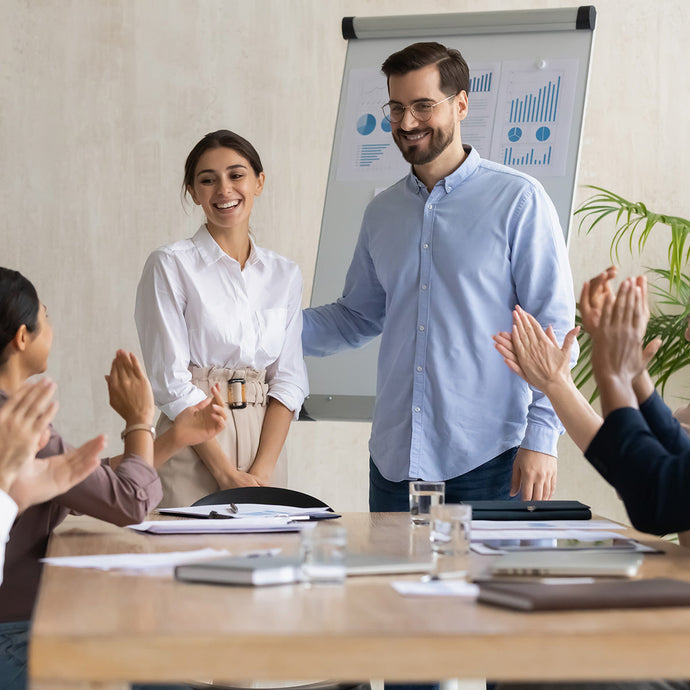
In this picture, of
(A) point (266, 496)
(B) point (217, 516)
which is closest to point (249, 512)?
(B) point (217, 516)

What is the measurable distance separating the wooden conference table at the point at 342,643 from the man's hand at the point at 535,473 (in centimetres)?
131

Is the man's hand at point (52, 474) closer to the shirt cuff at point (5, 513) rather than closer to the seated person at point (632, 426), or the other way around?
the shirt cuff at point (5, 513)

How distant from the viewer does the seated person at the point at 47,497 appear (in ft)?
5.38

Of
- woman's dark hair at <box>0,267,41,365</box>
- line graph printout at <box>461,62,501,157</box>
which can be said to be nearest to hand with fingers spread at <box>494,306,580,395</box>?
woman's dark hair at <box>0,267,41,365</box>

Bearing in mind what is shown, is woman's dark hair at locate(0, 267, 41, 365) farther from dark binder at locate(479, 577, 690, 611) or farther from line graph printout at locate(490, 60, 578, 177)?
line graph printout at locate(490, 60, 578, 177)

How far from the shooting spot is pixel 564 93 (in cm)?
337

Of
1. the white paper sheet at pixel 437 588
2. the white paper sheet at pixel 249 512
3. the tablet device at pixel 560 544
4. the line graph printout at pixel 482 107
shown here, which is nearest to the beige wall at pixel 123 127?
the line graph printout at pixel 482 107

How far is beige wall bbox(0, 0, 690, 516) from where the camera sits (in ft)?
15.0

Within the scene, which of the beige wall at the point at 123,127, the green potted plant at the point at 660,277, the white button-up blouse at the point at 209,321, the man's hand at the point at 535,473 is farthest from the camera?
the beige wall at the point at 123,127

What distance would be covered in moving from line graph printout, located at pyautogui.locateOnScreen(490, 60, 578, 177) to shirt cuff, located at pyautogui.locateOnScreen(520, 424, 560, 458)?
4.18 ft

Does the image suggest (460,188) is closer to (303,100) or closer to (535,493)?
(535,493)

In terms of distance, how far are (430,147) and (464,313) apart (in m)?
0.48

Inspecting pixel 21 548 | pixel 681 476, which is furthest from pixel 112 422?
pixel 681 476

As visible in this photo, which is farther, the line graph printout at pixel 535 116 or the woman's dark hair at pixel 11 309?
the line graph printout at pixel 535 116
